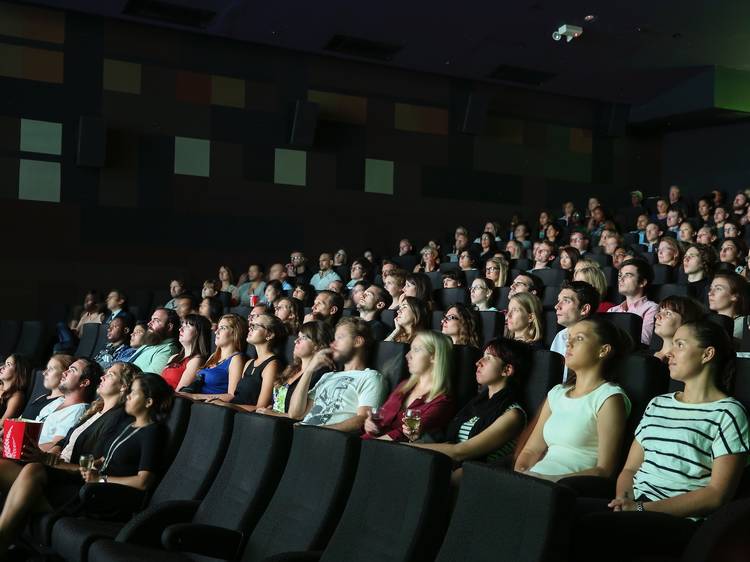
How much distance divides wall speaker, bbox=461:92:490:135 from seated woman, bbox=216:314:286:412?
5.14 metres

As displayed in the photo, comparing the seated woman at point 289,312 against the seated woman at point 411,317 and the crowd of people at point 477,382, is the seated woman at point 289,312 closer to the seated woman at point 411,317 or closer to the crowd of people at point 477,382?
the crowd of people at point 477,382

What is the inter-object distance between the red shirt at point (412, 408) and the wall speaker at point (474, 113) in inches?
230

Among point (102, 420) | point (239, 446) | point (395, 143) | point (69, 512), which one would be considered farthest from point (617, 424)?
point (395, 143)

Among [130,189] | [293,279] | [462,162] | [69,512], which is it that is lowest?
[69,512]

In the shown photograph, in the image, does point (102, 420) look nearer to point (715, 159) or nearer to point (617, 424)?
point (617, 424)

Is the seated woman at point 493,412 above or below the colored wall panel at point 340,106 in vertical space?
below

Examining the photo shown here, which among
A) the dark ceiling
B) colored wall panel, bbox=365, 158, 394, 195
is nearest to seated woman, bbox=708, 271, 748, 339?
the dark ceiling

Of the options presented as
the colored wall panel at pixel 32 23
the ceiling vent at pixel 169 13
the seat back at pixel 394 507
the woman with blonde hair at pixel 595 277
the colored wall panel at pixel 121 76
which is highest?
the ceiling vent at pixel 169 13

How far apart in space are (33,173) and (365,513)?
590 centimetres

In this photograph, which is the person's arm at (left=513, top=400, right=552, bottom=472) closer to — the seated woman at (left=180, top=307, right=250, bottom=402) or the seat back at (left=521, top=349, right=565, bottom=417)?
the seat back at (left=521, top=349, right=565, bottom=417)

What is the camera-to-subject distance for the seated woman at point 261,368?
10.4ft

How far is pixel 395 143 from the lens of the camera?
7.98m

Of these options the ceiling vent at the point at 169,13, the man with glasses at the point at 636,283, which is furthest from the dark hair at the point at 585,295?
the ceiling vent at the point at 169,13

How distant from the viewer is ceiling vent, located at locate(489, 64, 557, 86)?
791 centimetres
